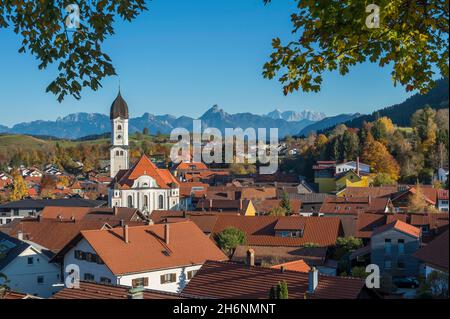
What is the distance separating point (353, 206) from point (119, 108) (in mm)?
46846

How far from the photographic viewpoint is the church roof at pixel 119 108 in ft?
271

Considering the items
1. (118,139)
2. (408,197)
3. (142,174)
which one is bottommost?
(408,197)

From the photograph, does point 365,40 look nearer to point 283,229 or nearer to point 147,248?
point 147,248

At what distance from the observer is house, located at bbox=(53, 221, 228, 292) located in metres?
22.9

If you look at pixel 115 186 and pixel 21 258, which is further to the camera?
pixel 115 186

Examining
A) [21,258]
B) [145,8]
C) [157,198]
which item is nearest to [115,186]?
[157,198]

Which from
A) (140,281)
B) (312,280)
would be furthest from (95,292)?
(140,281)

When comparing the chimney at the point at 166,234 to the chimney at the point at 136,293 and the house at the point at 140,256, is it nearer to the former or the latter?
the house at the point at 140,256

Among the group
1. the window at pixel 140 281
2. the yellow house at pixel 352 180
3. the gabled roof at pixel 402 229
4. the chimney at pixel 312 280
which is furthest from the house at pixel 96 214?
the yellow house at pixel 352 180

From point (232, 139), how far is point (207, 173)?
105 ft

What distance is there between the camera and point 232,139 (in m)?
126

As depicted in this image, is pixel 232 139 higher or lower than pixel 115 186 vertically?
higher

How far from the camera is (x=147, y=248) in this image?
970 inches

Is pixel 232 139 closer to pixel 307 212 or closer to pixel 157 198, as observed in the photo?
pixel 157 198
